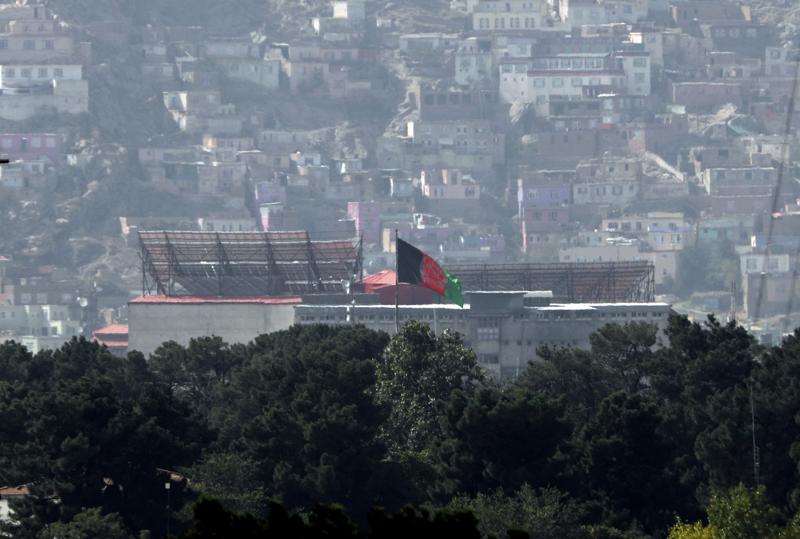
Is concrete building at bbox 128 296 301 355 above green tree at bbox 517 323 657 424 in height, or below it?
below

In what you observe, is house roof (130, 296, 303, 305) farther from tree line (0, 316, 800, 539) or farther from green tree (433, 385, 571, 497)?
green tree (433, 385, 571, 497)

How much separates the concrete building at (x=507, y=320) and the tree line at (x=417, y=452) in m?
55.7

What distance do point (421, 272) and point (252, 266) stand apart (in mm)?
51349

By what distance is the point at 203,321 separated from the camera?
17362cm

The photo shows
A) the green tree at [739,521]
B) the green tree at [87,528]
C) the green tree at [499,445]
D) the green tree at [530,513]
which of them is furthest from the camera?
the green tree at [499,445]

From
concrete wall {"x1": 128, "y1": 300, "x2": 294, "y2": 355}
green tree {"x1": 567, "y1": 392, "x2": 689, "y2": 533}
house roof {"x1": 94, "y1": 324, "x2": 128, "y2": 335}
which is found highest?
green tree {"x1": 567, "y1": 392, "x2": 689, "y2": 533}

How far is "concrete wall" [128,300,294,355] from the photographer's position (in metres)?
173

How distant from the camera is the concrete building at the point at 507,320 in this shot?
16750cm

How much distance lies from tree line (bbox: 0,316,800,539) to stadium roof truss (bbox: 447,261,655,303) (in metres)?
69.3

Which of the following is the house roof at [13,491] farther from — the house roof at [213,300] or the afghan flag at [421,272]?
the house roof at [213,300]

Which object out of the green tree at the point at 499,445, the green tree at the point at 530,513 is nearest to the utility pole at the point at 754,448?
the green tree at the point at 499,445

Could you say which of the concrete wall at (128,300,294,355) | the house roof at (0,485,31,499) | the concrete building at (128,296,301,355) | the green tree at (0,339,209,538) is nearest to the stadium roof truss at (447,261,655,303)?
the concrete building at (128,296,301,355)

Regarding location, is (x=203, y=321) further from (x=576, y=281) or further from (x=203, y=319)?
(x=576, y=281)

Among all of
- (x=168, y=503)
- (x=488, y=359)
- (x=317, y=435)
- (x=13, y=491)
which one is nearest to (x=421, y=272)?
(x=317, y=435)
